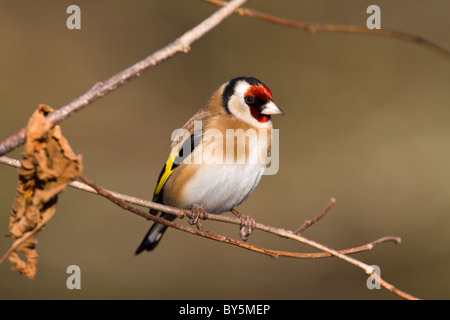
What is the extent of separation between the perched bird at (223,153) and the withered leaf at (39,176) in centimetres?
155

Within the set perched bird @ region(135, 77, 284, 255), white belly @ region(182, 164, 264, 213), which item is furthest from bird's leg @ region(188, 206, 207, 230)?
white belly @ region(182, 164, 264, 213)

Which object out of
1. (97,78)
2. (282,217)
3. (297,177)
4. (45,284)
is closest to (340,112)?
(297,177)

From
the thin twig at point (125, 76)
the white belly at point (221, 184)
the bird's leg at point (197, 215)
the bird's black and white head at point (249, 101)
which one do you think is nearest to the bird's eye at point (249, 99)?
the bird's black and white head at point (249, 101)

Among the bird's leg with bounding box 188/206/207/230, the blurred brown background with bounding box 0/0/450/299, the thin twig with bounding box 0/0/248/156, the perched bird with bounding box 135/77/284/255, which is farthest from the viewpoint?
the blurred brown background with bounding box 0/0/450/299

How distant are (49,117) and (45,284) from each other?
535cm

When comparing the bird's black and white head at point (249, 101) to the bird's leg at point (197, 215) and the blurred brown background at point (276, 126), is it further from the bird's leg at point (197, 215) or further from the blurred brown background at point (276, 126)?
the blurred brown background at point (276, 126)

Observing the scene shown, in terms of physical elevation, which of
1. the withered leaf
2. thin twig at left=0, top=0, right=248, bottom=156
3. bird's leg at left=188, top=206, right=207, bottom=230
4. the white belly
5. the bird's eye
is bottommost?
the withered leaf

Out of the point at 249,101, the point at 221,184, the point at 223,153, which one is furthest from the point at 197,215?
the point at 249,101

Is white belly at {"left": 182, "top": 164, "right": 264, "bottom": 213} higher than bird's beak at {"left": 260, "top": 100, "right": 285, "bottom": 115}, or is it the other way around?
bird's beak at {"left": 260, "top": 100, "right": 285, "bottom": 115}

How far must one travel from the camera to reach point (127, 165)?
6.94 m

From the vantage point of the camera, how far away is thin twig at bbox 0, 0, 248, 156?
1.48 m

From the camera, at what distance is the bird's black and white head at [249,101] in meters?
3.09

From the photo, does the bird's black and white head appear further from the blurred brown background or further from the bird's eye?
the blurred brown background

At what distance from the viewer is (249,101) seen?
322cm
